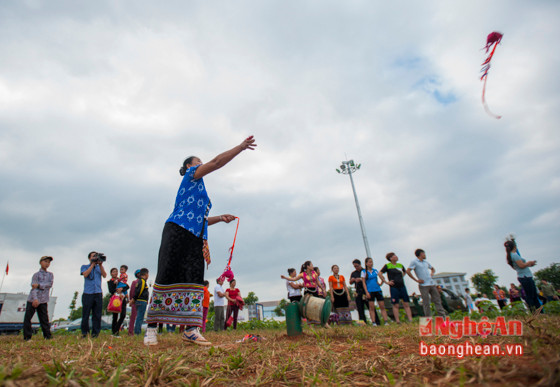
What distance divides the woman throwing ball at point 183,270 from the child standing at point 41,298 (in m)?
3.59

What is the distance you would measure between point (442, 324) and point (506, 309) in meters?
4.66

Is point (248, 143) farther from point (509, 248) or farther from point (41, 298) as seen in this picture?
point (509, 248)

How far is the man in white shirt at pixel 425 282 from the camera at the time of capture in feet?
25.6

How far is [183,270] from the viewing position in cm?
359

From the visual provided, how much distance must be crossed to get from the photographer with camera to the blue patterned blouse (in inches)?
143

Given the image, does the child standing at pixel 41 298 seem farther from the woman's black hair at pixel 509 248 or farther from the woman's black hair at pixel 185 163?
the woman's black hair at pixel 509 248

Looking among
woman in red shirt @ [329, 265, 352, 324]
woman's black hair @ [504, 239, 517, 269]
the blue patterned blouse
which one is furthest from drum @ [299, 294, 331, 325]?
woman's black hair @ [504, 239, 517, 269]

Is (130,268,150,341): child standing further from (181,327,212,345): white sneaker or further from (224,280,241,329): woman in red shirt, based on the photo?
(181,327,212,345): white sneaker

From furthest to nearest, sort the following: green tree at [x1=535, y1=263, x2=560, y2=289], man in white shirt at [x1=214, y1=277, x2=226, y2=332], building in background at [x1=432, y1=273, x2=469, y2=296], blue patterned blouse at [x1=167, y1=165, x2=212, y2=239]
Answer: building in background at [x1=432, y1=273, x2=469, y2=296] → green tree at [x1=535, y1=263, x2=560, y2=289] → man in white shirt at [x1=214, y1=277, x2=226, y2=332] → blue patterned blouse at [x1=167, y1=165, x2=212, y2=239]

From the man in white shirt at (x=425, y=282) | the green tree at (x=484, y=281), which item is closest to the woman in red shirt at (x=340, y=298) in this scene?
the man in white shirt at (x=425, y=282)

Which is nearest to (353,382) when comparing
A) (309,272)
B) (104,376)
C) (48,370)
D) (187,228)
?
(104,376)

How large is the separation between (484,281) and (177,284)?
264 ft

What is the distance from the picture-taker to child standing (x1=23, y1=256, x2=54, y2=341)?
5.61m

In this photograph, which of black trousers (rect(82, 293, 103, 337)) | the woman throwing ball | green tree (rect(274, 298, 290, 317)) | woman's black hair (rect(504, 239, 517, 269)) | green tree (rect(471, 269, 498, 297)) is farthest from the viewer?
green tree (rect(471, 269, 498, 297))
